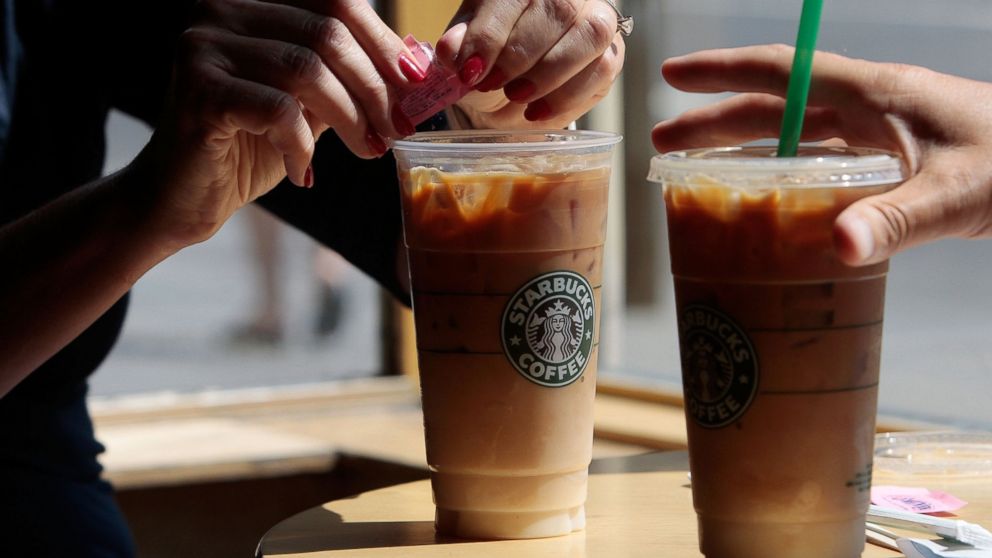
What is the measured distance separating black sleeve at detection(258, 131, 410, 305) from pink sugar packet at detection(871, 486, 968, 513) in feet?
1.85

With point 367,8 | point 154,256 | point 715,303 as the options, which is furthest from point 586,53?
point 154,256

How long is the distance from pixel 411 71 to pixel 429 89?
0.8 inches

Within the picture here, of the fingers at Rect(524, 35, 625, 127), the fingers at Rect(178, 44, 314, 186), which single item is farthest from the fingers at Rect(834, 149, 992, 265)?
the fingers at Rect(178, 44, 314, 186)

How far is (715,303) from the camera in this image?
74 centimetres

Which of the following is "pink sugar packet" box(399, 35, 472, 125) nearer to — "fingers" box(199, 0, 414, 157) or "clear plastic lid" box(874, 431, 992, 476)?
"fingers" box(199, 0, 414, 157)

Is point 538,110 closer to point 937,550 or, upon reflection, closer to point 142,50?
point 937,550

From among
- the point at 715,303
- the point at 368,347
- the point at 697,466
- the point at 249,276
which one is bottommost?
the point at 368,347

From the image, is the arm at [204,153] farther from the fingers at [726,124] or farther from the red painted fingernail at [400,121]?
the fingers at [726,124]

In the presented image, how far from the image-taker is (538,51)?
925 mm

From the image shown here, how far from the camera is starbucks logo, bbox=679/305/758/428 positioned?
737mm

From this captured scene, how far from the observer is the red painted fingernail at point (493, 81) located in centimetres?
92

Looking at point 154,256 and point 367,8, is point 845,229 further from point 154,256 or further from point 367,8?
point 154,256

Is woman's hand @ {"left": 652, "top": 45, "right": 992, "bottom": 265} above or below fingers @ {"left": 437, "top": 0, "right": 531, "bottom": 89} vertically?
below

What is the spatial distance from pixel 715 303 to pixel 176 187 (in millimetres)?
487
